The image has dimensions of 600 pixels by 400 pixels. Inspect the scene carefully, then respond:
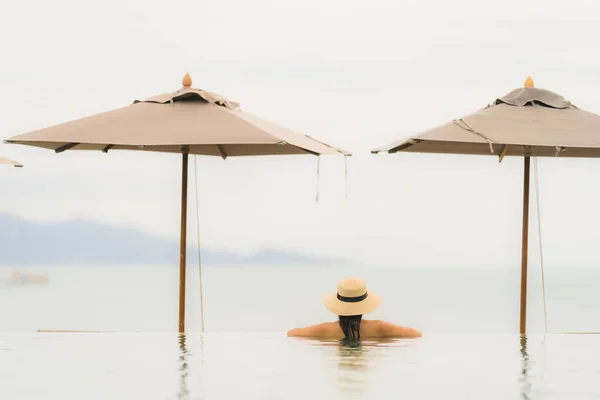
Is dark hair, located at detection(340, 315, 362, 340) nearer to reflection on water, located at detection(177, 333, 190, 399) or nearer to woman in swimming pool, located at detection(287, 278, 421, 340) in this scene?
woman in swimming pool, located at detection(287, 278, 421, 340)

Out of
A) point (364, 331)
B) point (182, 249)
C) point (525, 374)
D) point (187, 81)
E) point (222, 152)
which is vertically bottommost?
point (525, 374)

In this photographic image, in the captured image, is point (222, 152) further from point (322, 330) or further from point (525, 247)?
point (525, 247)

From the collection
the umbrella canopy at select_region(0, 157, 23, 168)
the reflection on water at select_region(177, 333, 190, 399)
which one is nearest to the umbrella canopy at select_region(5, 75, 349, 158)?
the reflection on water at select_region(177, 333, 190, 399)

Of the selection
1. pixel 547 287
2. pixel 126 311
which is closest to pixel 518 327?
pixel 547 287

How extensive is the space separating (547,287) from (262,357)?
10.9 feet

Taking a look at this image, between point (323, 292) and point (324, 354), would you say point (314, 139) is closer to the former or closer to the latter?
point (323, 292)

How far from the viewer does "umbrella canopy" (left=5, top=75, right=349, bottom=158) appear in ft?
23.2

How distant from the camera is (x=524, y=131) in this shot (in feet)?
24.9

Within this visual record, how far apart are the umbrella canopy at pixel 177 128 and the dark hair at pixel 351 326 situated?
1335mm

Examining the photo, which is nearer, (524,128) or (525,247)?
(524,128)

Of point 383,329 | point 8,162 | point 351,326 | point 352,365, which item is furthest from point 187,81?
point 8,162

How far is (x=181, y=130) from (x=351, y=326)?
6.59ft

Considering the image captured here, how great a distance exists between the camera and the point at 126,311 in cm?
1620

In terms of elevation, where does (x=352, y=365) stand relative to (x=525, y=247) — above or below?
below
